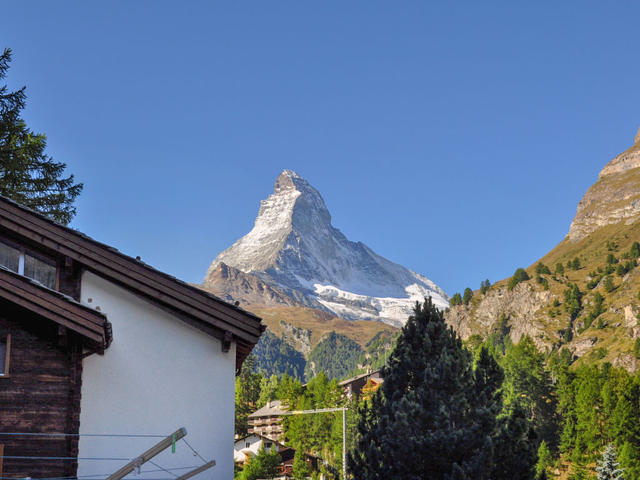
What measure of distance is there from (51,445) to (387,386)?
7.50 metres

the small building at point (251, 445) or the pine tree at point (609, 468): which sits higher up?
the small building at point (251, 445)

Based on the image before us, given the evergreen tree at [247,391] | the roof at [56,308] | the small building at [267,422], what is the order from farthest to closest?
the evergreen tree at [247,391], the small building at [267,422], the roof at [56,308]

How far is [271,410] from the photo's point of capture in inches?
5507

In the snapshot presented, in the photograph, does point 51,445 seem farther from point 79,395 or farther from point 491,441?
point 491,441

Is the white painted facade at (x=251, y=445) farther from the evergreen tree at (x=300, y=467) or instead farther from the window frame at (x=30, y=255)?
the window frame at (x=30, y=255)

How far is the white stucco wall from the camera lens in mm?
16109

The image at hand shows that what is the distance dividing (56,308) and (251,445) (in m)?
101

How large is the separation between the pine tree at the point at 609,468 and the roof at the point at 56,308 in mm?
69476

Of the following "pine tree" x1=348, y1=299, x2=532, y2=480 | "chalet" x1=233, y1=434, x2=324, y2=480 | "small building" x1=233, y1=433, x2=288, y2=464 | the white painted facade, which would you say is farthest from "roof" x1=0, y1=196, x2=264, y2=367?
"chalet" x1=233, y1=434, x2=324, y2=480

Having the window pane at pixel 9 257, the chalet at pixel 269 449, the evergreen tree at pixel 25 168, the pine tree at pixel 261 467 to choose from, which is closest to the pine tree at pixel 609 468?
the pine tree at pixel 261 467

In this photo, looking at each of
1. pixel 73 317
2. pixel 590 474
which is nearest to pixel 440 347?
pixel 73 317

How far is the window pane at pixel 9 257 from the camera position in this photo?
1680 cm

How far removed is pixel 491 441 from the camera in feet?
54.1

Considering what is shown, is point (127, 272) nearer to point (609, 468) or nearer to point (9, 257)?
point (9, 257)
